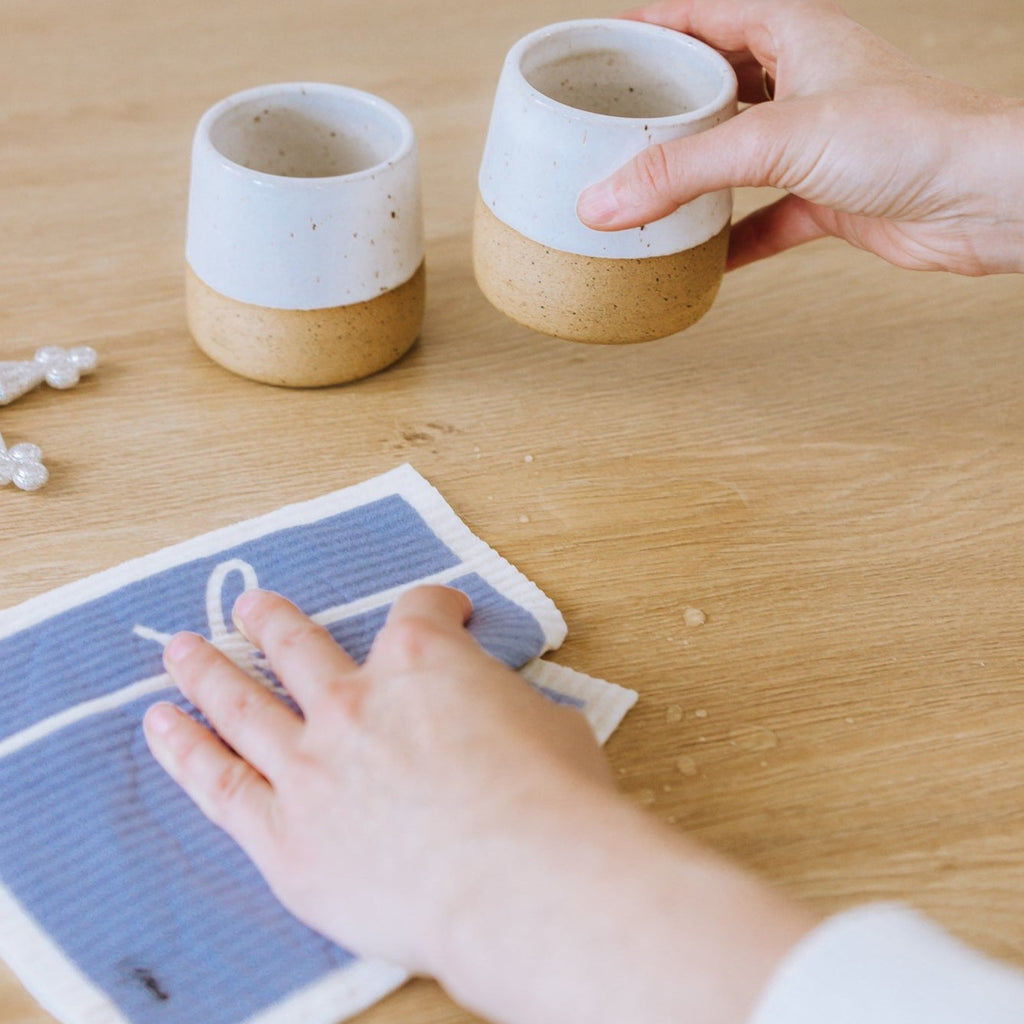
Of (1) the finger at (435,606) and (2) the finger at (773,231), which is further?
(2) the finger at (773,231)

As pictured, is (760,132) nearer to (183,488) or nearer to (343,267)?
(343,267)

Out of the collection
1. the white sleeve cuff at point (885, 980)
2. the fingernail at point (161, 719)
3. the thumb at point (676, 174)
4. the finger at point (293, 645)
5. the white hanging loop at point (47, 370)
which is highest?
the thumb at point (676, 174)

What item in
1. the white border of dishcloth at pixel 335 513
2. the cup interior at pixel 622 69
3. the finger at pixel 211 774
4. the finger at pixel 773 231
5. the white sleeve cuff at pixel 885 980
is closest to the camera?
the white sleeve cuff at pixel 885 980

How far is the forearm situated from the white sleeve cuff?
0.01 metres

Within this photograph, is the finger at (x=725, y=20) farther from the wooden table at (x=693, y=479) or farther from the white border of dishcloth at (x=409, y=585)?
the white border of dishcloth at (x=409, y=585)

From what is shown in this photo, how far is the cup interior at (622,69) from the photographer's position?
74cm

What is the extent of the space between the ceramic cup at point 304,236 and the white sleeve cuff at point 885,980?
1.57 feet

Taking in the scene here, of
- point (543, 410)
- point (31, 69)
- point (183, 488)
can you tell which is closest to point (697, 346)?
point (543, 410)

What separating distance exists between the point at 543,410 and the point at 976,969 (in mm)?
472

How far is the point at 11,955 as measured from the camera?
500mm

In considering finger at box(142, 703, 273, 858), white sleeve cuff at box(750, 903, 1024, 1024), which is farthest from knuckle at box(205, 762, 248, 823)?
white sleeve cuff at box(750, 903, 1024, 1024)

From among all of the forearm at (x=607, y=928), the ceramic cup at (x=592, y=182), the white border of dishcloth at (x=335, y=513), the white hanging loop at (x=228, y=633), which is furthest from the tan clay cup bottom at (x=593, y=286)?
the forearm at (x=607, y=928)

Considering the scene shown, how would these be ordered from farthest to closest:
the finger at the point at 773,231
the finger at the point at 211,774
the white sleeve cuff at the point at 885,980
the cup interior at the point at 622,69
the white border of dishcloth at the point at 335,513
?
the finger at the point at 773,231 → the cup interior at the point at 622,69 → the white border of dishcloth at the point at 335,513 → the finger at the point at 211,774 → the white sleeve cuff at the point at 885,980

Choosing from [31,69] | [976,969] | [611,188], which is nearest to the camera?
[976,969]
